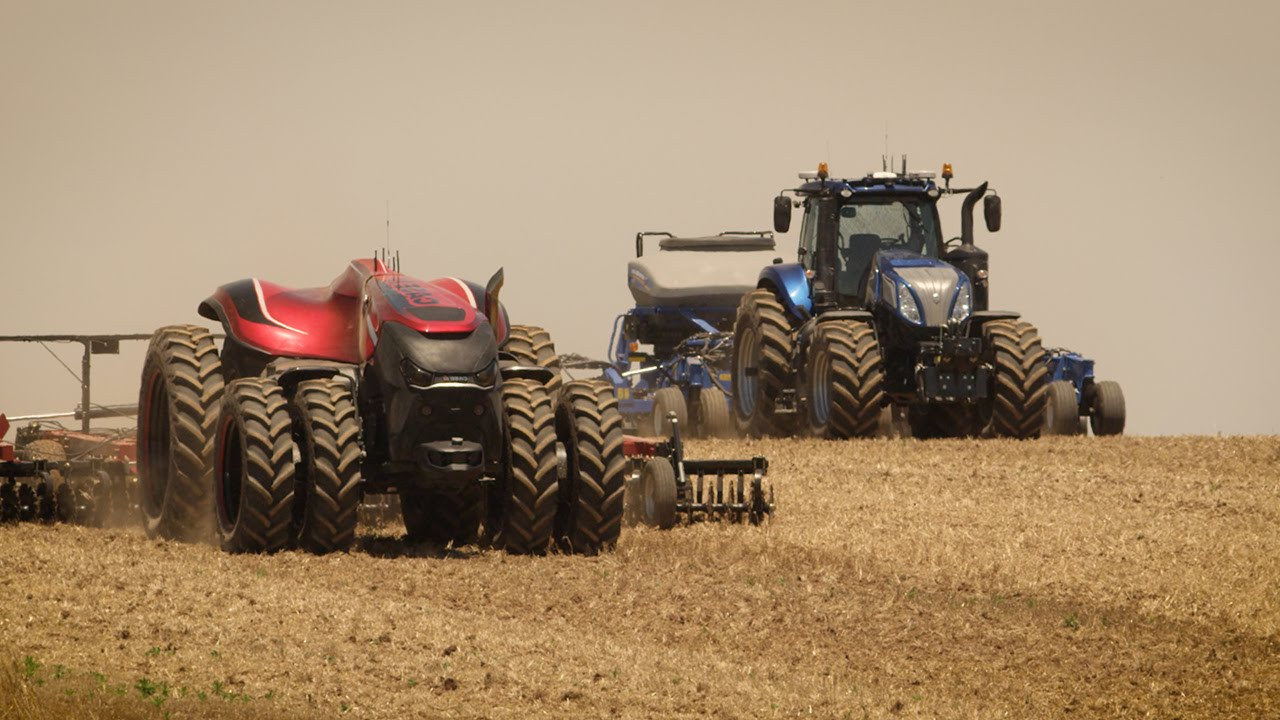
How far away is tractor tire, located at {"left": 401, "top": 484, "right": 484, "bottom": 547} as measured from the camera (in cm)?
1461

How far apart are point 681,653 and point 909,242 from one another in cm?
1338

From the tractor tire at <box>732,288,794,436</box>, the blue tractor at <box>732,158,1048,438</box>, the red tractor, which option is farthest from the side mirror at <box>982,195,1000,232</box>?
the red tractor

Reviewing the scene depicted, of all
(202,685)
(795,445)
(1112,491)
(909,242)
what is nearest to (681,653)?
(202,685)

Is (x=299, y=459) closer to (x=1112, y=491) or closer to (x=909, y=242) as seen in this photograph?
(x=1112, y=491)

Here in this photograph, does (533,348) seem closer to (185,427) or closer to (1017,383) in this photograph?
(185,427)

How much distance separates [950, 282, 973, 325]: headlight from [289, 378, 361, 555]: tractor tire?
977 centimetres

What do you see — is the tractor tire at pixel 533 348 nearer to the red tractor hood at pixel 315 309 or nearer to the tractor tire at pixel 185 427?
the red tractor hood at pixel 315 309

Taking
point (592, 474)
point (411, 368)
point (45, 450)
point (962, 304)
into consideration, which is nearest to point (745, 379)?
point (962, 304)

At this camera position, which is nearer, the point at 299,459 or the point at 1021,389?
the point at 299,459

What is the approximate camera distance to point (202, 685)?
949 cm

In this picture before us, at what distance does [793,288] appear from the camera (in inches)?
937

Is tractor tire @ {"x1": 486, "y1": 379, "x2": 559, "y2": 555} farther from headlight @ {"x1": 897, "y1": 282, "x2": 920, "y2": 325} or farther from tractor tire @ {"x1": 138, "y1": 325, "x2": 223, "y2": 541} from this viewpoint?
headlight @ {"x1": 897, "y1": 282, "x2": 920, "y2": 325}

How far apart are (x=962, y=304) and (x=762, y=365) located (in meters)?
2.61

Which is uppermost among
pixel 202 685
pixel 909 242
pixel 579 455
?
pixel 909 242
